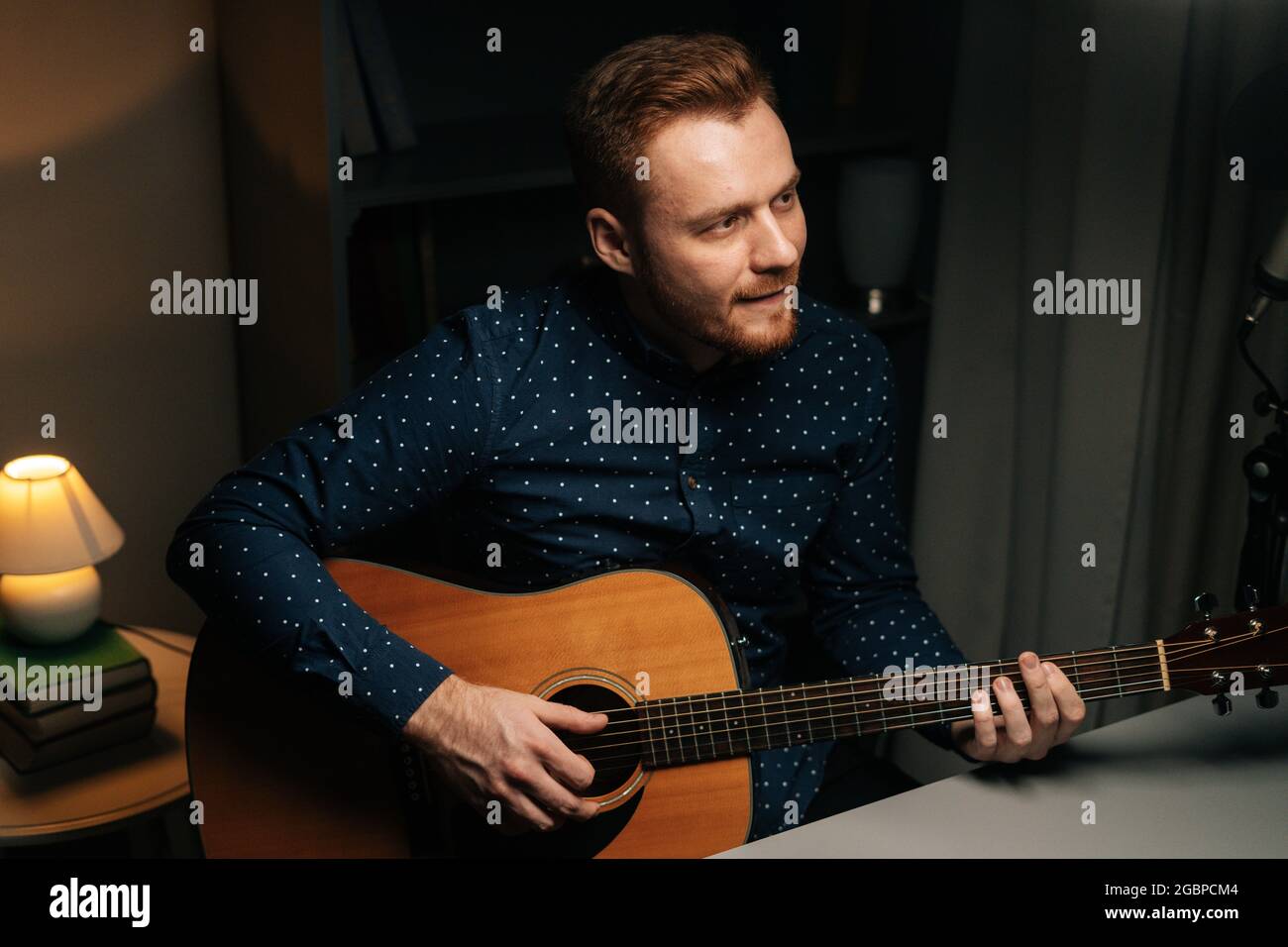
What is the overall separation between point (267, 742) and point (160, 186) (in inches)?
45.6

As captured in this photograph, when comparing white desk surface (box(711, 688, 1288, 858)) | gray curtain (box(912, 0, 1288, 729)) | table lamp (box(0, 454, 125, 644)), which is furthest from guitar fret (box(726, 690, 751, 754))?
table lamp (box(0, 454, 125, 644))

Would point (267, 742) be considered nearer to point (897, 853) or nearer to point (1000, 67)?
point (897, 853)

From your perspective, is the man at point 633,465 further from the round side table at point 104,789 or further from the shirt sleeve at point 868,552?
the round side table at point 104,789

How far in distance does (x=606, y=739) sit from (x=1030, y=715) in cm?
45

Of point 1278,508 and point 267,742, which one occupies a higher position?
point 1278,508

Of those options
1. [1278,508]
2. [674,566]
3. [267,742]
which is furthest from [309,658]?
[1278,508]

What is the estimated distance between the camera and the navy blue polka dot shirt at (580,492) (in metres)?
1.38

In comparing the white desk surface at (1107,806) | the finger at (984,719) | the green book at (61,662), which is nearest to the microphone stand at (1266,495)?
the white desk surface at (1107,806)

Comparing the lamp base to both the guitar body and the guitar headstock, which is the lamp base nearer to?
the guitar body

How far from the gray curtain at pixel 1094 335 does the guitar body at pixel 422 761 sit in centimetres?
85

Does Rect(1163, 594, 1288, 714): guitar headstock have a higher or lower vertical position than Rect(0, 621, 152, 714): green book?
higher

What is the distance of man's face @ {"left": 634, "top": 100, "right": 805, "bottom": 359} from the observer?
4.54 ft

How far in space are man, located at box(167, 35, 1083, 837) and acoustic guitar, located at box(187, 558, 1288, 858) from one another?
51 millimetres

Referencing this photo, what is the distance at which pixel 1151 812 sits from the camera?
47.1 inches
